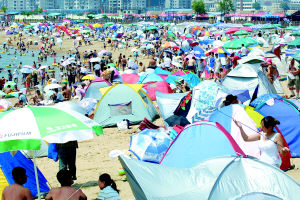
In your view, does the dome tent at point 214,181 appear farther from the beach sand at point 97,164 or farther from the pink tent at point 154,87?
the pink tent at point 154,87

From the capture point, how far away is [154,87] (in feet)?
47.1

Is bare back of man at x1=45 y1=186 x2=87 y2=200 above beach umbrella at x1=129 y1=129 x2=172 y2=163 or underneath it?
above

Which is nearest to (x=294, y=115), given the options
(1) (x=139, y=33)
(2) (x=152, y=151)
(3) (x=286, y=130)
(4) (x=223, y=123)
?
(3) (x=286, y=130)

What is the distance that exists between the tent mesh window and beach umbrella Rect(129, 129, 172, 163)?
4.15 metres

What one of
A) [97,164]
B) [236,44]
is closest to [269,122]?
[97,164]

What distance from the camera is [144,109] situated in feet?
39.5

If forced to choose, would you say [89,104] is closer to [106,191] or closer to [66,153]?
[66,153]

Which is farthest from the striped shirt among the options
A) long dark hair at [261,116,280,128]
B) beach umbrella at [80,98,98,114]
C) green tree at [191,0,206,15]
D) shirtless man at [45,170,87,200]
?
green tree at [191,0,206,15]

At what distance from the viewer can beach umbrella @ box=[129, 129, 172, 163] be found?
7.45 meters

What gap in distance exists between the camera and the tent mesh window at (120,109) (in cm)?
1199

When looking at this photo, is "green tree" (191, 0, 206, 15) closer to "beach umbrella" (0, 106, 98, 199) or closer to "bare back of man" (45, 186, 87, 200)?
"beach umbrella" (0, 106, 98, 199)

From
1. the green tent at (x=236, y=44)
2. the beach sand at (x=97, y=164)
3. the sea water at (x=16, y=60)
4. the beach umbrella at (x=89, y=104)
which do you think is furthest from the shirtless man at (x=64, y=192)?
the sea water at (x=16, y=60)

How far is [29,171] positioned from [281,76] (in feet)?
39.2

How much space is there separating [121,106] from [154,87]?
8.37 ft
